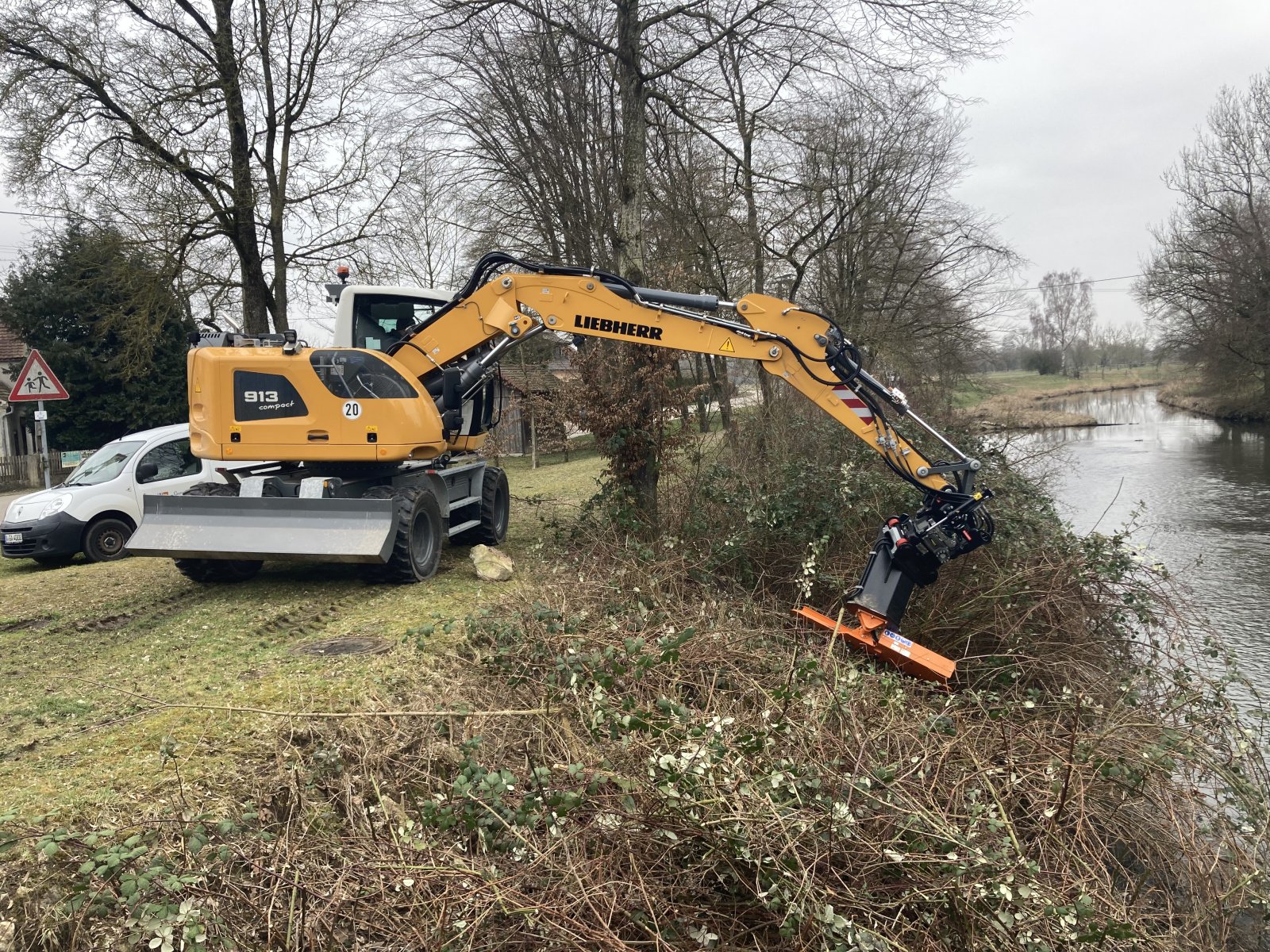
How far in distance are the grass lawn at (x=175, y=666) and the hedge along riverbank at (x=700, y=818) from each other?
1.17 ft

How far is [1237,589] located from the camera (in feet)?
32.0

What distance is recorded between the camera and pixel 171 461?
11.3 m

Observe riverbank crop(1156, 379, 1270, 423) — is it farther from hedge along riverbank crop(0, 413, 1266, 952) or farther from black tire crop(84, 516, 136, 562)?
black tire crop(84, 516, 136, 562)

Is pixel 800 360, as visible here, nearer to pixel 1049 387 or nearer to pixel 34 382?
pixel 34 382

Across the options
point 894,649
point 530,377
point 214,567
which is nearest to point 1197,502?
point 894,649

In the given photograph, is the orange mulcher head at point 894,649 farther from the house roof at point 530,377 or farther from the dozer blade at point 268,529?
the house roof at point 530,377

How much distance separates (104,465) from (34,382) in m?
2.34

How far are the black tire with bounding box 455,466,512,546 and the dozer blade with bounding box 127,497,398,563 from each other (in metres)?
2.08

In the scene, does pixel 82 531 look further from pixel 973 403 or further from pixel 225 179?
pixel 973 403

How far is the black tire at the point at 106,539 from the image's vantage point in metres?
10.8

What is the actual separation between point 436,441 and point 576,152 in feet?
47.8

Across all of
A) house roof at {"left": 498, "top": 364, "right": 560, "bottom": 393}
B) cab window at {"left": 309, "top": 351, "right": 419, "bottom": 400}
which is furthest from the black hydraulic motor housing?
house roof at {"left": 498, "top": 364, "right": 560, "bottom": 393}

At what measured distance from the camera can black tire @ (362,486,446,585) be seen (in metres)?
7.74

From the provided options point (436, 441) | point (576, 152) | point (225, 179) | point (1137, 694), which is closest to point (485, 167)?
point (576, 152)
